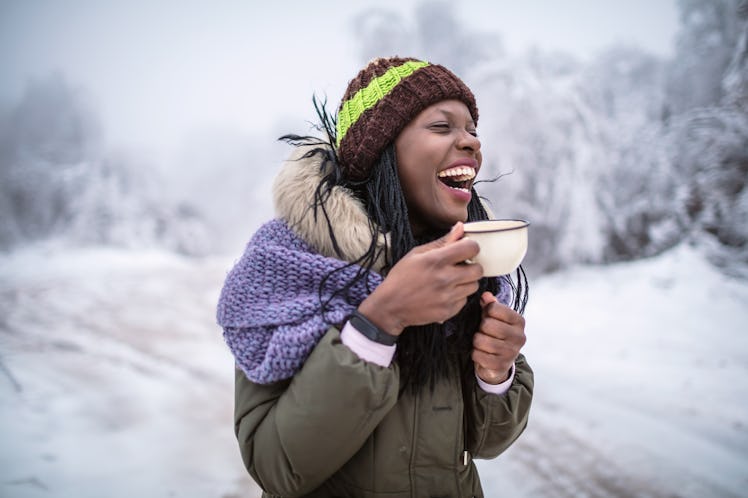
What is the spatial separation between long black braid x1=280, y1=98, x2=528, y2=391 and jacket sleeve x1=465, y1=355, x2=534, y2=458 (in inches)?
4.6

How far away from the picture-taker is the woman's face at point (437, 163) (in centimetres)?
114

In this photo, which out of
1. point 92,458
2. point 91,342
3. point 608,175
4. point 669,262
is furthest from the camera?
point 608,175

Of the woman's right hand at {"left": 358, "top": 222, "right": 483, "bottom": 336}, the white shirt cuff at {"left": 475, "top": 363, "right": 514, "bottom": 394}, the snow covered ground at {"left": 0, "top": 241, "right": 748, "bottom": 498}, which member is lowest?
the snow covered ground at {"left": 0, "top": 241, "right": 748, "bottom": 498}

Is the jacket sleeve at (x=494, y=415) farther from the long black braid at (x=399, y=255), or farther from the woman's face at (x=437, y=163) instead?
the woman's face at (x=437, y=163)

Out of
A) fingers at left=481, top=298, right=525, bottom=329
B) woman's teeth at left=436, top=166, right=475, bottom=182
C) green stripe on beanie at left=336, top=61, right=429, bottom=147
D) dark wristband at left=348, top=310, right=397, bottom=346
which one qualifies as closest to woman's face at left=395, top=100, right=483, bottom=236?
woman's teeth at left=436, top=166, right=475, bottom=182

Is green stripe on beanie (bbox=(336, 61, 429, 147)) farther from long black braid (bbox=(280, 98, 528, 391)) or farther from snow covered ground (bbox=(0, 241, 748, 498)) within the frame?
snow covered ground (bbox=(0, 241, 748, 498))

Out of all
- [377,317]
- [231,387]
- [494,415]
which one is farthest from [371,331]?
[231,387]

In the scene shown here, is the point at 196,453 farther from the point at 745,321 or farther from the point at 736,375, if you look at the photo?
the point at 745,321

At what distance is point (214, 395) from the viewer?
10.8ft

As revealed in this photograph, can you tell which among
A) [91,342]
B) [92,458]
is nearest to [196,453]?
[92,458]

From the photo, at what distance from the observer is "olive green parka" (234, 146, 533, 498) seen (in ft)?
2.87

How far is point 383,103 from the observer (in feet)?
3.80

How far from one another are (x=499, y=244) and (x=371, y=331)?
0.34 m

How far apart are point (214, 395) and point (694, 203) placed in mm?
5154
